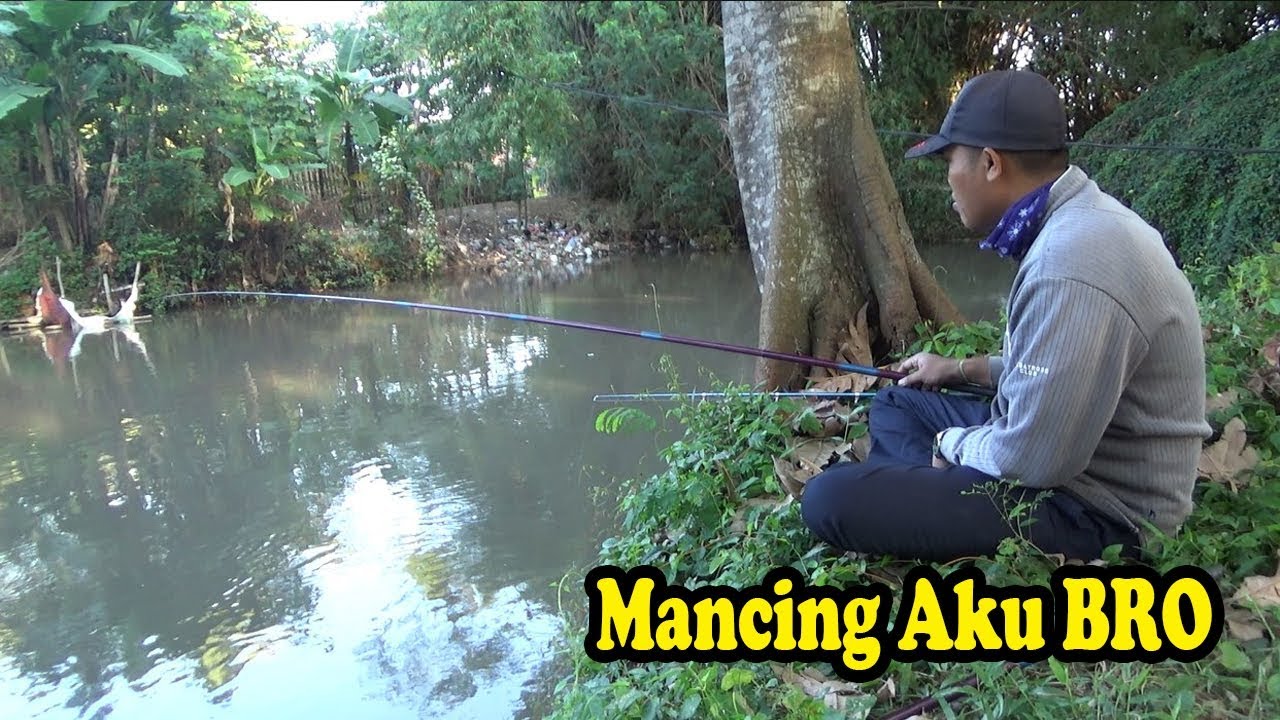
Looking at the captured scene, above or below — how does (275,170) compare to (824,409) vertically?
above

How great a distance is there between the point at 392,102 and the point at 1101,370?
454 inches

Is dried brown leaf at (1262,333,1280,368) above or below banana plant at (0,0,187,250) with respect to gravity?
below

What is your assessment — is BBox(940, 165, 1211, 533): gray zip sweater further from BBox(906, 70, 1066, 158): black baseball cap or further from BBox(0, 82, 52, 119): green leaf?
BBox(0, 82, 52, 119): green leaf

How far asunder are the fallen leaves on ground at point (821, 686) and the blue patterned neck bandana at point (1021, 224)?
90 cm

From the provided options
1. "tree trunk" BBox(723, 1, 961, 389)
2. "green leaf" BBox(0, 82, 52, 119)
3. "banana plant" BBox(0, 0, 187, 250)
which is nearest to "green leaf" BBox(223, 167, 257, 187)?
"banana plant" BBox(0, 0, 187, 250)

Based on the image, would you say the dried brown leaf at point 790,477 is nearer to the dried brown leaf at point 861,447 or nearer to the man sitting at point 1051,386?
the dried brown leaf at point 861,447

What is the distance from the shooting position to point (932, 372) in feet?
7.91

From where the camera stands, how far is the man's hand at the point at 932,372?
237cm

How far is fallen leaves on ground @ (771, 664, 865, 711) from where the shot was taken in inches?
64.6

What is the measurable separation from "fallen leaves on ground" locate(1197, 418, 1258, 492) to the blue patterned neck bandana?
2.35 ft

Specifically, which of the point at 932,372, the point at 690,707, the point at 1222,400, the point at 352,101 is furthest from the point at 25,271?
the point at 1222,400

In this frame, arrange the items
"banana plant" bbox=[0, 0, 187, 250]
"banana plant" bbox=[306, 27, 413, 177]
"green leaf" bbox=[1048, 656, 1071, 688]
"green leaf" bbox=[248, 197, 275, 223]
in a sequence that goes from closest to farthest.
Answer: "green leaf" bbox=[1048, 656, 1071, 688], "banana plant" bbox=[0, 0, 187, 250], "green leaf" bbox=[248, 197, 275, 223], "banana plant" bbox=[306, 27, 413, 177]

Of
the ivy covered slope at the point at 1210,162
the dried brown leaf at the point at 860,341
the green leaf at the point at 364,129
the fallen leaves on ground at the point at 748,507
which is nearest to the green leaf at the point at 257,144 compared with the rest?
the green leaf at the point at 364,129

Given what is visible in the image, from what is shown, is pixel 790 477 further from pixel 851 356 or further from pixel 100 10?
pixel 100 10
